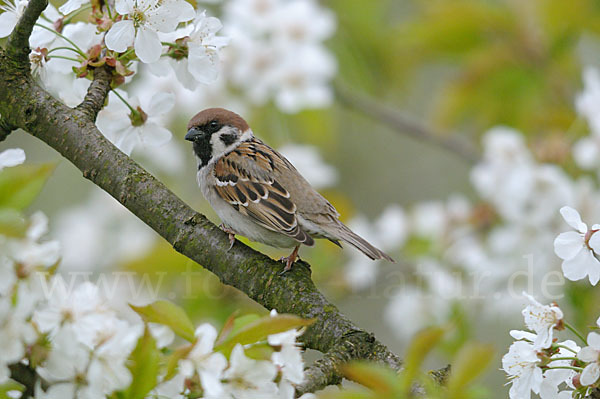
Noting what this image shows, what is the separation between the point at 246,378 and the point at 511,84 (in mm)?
2800

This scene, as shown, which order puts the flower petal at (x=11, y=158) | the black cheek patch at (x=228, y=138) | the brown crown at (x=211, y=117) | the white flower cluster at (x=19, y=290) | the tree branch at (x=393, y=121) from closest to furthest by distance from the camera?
the white flower cluster at (x=19, y=290)
the flower petal at (x=11, y=158)
the brown crown at (x=211, y=117)
the black cheek patch at (x=228, y=138)
the tree branch at (x=393, y=121)

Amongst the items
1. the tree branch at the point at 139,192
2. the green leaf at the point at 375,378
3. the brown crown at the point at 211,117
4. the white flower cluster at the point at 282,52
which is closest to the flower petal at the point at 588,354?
the green leaf at the point at 375,378

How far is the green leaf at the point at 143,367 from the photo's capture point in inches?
44.9

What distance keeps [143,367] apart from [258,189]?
158 centimetres

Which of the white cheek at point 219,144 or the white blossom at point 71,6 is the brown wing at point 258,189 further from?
the white blossom at point 71,6

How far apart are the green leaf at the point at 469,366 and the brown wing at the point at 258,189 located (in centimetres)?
138

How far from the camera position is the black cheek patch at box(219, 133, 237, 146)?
294 cm

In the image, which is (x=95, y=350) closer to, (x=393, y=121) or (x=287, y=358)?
(x=287, y=358)

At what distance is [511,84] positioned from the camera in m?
3.62

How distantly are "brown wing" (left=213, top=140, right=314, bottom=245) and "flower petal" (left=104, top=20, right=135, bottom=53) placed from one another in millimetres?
977

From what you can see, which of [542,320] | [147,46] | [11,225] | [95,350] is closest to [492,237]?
[542,320]

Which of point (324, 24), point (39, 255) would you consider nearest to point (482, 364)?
point (39, 255)

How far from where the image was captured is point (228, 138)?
2.96 meters

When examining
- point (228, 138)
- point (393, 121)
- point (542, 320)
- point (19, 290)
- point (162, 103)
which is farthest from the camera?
point (393, 121)
